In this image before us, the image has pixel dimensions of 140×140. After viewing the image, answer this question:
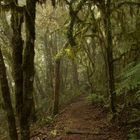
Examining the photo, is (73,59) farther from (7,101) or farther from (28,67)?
(28,67)

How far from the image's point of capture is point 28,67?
6285 millimetres

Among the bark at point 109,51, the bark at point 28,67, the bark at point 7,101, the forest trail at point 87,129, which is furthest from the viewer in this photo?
the bark at point 109,51

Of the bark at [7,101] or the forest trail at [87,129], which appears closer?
the bark at [7,101]

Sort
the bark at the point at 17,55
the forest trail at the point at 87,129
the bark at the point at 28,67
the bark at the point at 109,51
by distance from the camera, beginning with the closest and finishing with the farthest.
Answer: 1. the bark at the point at 28,67
2. the bark at the point at 17,55
3. the forest trail at the point at 87,129
4. the bark at the point at 109,51

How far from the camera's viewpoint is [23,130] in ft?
20.6

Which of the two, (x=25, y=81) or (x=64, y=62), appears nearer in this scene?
(x=25, y=81)

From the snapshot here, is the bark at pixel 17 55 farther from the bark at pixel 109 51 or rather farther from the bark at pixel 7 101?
the bark at pixel 109 51

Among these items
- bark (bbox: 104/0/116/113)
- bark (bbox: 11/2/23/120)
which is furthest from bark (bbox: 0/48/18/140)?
bark (bbox: 104/0/116/113)

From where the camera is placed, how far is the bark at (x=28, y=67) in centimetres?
625

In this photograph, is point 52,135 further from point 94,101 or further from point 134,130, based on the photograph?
point 94,101

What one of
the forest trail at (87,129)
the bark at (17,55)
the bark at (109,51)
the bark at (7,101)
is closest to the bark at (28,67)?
the bark at (17,55)

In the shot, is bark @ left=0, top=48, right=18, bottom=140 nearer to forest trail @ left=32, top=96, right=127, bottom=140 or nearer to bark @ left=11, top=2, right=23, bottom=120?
bark @ left=11, top=2, right=23, bottom=120

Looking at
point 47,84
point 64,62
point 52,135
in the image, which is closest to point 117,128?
point 52,135

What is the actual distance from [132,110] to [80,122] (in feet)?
7.43
